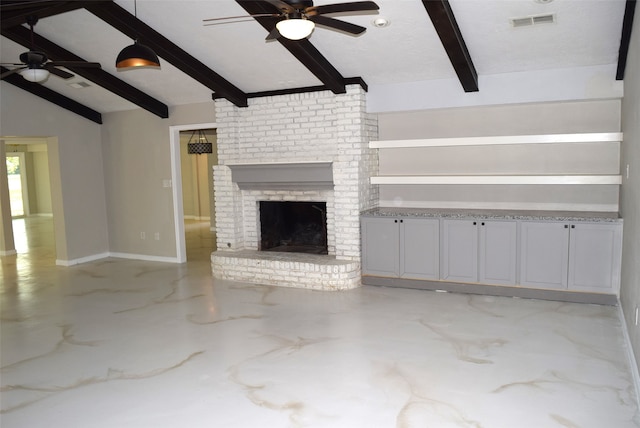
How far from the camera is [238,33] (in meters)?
5.29

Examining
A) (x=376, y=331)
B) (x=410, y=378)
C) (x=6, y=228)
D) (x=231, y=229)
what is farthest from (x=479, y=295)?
(x=6, y=228)

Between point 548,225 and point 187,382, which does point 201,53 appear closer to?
point 187,382

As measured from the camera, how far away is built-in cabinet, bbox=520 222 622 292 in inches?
199

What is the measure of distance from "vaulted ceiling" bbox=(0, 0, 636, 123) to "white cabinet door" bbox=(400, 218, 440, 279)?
Answer: 168 cm

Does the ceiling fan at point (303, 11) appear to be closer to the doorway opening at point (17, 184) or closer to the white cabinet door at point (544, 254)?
the white cabinet door at point (544, 254)

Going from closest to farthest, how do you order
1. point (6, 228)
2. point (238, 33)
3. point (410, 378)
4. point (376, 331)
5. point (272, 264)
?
point (410, 378)
point (376, 331)
point (238, 33)
point (272, 264)
point (6, 228)

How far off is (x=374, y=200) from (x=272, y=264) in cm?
165

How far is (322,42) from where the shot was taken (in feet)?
17.4

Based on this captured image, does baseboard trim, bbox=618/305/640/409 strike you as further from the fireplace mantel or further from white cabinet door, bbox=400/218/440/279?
the fireplace mantel

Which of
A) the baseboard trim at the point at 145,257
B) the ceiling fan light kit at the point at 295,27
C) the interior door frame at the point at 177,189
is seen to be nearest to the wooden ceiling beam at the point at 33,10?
the ceiling fan light kit at the point at 295,27

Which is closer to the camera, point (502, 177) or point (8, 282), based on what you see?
point (502, 177)

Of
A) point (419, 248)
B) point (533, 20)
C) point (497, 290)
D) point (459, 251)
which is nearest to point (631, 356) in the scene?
point (497, 290)

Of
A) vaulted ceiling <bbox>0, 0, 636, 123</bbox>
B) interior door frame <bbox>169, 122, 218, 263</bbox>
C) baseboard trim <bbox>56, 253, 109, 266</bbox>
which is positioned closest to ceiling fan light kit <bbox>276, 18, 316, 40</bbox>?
vaulted ceiling <bbox>0, 0, 636, 123</bbox>

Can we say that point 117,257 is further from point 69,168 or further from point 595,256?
point 595,256
